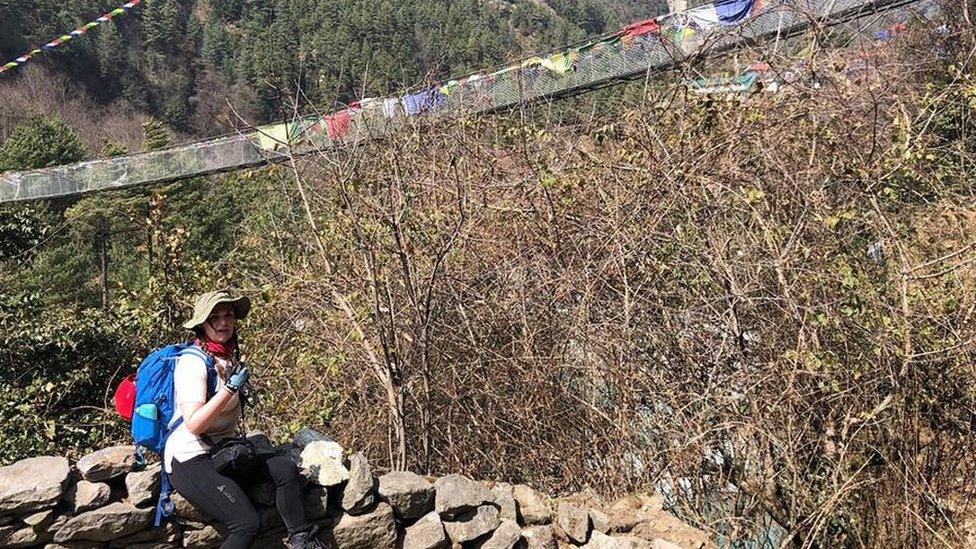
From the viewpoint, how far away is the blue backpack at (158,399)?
113 inches

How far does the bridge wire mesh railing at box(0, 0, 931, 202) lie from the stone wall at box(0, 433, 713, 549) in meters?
1.66

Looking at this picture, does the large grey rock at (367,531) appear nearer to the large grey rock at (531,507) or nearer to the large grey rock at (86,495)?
the large grey rock at (531,507)

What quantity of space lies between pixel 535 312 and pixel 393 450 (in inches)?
47.1

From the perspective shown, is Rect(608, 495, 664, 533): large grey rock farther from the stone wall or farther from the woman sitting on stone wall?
the woman sitting on stone wall

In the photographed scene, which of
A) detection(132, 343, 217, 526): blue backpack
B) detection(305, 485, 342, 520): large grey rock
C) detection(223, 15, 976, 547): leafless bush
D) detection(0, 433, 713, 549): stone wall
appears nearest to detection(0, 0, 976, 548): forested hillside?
Answer: detection(223, 15, 976, 547): leafless bush

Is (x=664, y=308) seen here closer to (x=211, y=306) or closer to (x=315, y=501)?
(x=315, y=501)

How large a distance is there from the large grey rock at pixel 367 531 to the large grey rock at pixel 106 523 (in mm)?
765

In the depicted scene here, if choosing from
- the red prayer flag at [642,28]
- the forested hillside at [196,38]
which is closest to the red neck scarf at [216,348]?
the red prayer flag at [642,28]

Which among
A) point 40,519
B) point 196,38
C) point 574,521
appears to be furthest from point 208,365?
→ point 196,38

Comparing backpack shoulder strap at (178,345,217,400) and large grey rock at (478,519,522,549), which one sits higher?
Result: backpack shoulder strap at (178,345,217,400)

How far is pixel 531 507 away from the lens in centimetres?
374

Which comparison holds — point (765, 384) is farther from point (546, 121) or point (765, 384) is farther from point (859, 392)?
point (546, 121)

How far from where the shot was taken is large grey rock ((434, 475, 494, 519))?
350cm

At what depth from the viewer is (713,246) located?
13.4 ft
